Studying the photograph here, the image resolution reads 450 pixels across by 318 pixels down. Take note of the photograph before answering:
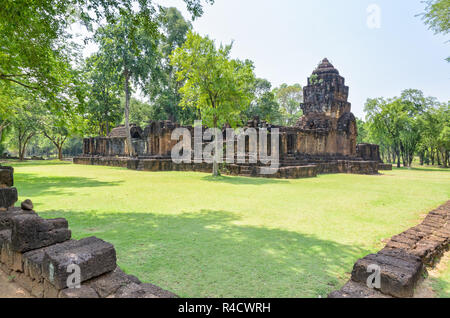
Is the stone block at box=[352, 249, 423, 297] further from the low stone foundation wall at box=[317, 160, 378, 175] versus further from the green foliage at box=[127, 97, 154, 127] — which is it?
the green foliage at box=[127, 97, 154, 127]

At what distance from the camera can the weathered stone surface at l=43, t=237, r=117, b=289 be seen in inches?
86.4

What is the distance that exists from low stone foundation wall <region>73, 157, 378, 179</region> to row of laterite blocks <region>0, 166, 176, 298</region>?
40.2 feet

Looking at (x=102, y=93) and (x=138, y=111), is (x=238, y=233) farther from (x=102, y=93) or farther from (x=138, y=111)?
(x=138, y=111)

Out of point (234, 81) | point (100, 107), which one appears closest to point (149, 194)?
point (234, 81)

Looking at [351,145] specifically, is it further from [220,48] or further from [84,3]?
[84,3]

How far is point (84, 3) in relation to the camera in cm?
604

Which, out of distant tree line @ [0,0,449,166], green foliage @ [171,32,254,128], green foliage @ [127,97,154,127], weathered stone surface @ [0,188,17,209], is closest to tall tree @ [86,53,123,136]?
distant tree line @ [0,0,449,166]

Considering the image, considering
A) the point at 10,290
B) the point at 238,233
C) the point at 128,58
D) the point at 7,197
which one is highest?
the point at 128,58

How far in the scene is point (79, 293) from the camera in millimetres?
2121

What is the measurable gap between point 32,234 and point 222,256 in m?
2.16

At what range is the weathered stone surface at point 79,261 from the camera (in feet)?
7.20

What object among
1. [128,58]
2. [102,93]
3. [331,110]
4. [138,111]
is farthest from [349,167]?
[138,111]

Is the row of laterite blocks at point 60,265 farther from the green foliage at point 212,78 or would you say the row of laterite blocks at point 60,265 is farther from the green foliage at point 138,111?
the green foliage at point 138,111
